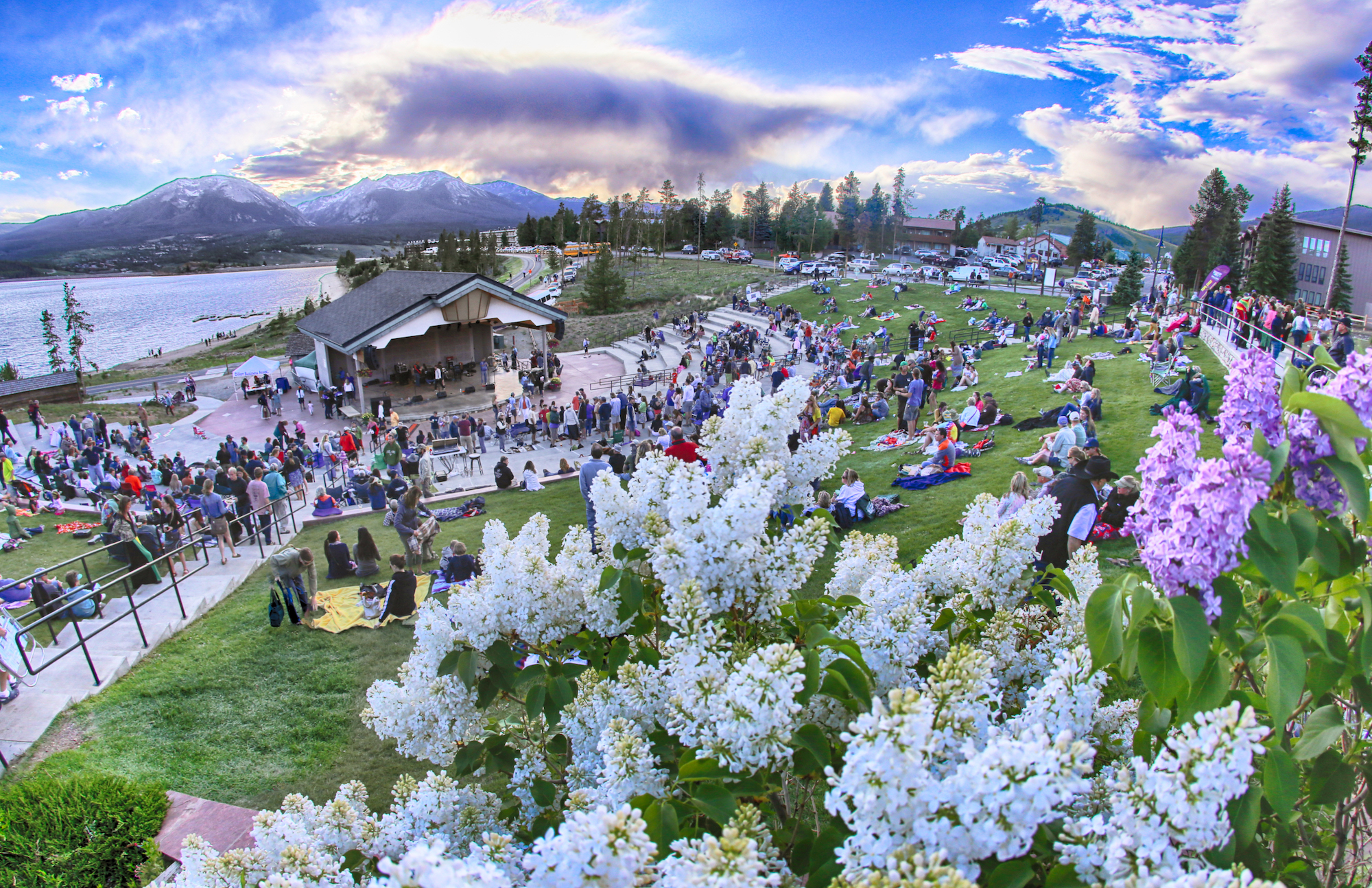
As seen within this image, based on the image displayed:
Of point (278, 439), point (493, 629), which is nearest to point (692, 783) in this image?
point (493, 629)

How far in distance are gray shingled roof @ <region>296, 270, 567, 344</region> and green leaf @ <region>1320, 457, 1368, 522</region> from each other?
31.2m

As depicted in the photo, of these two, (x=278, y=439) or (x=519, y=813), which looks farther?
(x=278, y=439)

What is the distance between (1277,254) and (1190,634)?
64.0 meters

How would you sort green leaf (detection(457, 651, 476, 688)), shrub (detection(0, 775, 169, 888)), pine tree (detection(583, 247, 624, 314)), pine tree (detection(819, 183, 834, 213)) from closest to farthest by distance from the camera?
green leaf (detection(457, 651, 476, 688)) → shrub (detection(0, 775, 169, 888)) → pine tree (detection(583, 247, 624, 314)) → pine tree (detection(819, 183, 834, 213))

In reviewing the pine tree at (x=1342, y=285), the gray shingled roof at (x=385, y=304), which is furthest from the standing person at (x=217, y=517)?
the pine tree at (x=1342, y=285)

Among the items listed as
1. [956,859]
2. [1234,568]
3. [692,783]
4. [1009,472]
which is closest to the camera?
[956,859]

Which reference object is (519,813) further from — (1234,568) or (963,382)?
(963,382)

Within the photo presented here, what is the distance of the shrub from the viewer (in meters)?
4.75

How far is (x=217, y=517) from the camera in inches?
498

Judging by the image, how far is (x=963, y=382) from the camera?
22.5m

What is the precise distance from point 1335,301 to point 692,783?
62044mm

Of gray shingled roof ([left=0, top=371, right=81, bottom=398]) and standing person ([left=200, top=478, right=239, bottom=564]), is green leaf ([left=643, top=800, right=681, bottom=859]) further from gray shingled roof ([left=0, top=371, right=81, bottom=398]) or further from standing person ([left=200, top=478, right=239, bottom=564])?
gray shingled roof ([left=0, top=371, right=81, bottom=398])

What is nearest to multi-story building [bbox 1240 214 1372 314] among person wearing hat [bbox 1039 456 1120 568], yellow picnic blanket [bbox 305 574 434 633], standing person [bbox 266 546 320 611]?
person wearing hat [bbox 1039 456 1120 568]

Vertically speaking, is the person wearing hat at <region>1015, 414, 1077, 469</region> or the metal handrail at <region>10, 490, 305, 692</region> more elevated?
the person wearing hat at <region>1015, 414, 1077, 469</region>
